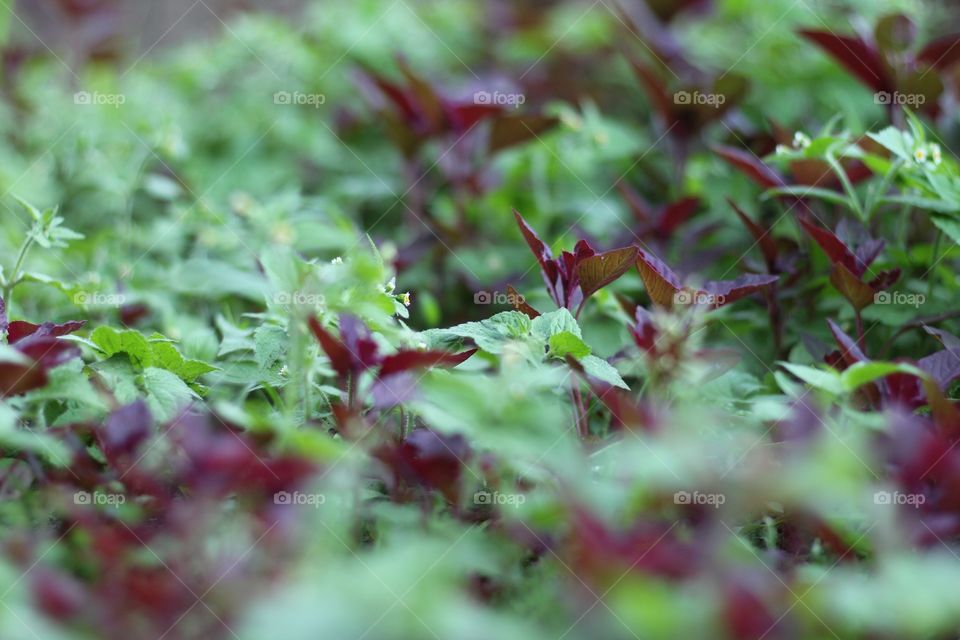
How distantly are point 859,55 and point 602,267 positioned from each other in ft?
2.81

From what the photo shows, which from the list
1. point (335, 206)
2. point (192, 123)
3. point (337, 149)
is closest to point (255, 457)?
point (335, 206)

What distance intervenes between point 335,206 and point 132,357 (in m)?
1.05

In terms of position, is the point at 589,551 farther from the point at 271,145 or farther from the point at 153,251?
the point at 271,145

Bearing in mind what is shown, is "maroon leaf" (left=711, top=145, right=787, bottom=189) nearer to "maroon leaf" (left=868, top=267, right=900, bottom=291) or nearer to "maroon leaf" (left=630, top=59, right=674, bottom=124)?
"maroon leaf" (left=868, top=267, right=900, bottom=291)

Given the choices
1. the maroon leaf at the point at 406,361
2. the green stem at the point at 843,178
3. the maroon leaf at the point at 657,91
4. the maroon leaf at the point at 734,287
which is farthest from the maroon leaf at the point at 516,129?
the maroon leaf at the point at 406,361

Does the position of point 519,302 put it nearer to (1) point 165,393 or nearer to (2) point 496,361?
(2) point 496,361

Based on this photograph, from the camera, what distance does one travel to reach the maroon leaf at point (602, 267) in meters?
1.21

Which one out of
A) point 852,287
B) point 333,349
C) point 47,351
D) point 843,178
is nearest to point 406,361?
point 333,349

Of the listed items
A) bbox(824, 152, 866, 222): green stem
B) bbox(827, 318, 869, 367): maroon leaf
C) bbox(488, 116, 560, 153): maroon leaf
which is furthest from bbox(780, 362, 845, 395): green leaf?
bbox(488, 116, 560, 153): maroon leaf

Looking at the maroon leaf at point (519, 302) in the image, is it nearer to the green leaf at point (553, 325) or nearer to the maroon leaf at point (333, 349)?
the green leaf at point (553, 325)

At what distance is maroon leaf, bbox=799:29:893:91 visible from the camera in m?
1.68

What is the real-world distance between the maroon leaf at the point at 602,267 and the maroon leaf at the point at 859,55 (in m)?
0.77

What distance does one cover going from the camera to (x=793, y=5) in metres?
2.35

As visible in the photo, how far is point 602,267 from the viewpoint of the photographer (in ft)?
4.05
